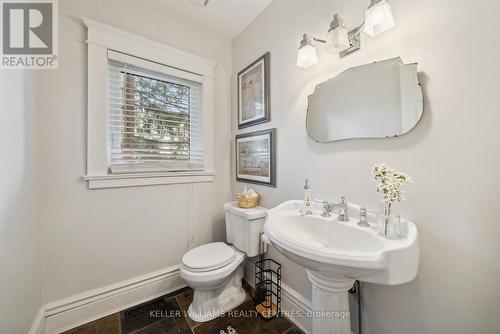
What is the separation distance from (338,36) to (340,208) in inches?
34.9

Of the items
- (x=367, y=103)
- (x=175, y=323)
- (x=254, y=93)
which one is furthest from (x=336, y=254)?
(x=254, y=93)

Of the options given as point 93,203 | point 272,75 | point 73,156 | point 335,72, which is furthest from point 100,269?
point 335,72

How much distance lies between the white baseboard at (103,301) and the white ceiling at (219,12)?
2.16m

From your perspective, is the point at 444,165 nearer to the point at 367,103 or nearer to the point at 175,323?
the point at 367,103

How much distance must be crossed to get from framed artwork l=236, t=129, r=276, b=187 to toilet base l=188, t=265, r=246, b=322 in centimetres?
84

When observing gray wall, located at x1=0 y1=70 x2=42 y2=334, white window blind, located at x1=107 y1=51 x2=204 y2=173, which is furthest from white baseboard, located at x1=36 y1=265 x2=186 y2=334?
white window blind, located at x1=107 y1=51 x2=204 y2=173

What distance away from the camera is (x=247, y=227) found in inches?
59.4

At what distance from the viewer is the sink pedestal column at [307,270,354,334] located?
2.92ft

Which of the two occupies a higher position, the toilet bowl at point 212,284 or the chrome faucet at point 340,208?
the chrome faucet at point 340,208

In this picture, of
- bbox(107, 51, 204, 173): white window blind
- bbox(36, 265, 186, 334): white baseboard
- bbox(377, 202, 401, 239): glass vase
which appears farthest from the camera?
bbox(107, 51, 204, 173): white window blind

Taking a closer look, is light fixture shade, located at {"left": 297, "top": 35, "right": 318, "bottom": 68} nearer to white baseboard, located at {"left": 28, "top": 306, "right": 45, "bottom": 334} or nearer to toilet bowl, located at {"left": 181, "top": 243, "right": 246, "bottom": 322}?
toilet bowl, located at {"left": 181, "top": 243, "right": 246, "bottom": 322}

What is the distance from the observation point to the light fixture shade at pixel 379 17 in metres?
0.84

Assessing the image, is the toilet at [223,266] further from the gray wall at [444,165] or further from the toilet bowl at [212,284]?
the gray wall at [444,165]

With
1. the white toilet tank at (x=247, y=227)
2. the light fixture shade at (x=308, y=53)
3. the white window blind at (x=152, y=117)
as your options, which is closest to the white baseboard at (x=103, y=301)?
the white toilet tank at (x=247, y=227)
